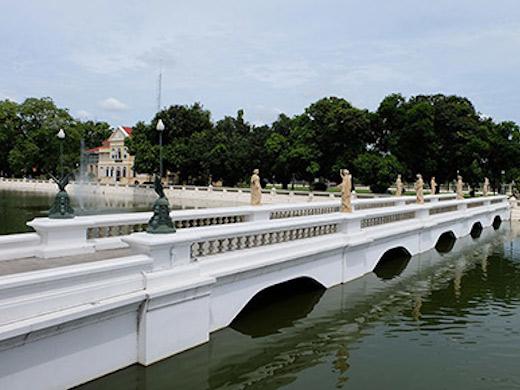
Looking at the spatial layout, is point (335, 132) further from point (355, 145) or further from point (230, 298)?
point (230, 298)

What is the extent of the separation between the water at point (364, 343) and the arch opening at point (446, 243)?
18.3ft

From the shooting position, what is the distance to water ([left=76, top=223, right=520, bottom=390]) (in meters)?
6.53

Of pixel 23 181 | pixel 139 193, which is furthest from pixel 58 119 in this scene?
pixel 139 193

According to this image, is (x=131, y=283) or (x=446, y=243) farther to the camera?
(x=446, y=243)

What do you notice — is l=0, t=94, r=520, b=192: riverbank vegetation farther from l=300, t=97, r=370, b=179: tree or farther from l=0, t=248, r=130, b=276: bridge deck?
l=0, t=248, r=130, b=276: bridge deck

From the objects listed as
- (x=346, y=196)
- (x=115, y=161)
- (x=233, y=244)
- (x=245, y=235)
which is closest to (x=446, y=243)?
(x=346, y=196)

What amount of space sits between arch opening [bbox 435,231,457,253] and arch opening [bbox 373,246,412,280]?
2.78 meters

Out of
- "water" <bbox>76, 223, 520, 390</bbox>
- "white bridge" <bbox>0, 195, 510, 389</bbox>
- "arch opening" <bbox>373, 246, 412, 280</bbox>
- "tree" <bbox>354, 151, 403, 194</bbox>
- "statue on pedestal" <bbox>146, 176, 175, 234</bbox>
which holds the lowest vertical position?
"water" <bbox>76, 223, 520, 390</bbox>

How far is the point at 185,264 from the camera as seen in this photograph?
665cm

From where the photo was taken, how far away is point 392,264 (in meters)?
15.2

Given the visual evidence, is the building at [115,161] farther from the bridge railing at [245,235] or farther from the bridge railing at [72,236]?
the bridge railing at [72,236]

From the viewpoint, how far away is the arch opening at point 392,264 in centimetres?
1371

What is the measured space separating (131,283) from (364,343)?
4.71m

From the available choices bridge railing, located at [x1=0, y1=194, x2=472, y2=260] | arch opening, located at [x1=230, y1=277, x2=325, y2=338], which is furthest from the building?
bridge railing, located at [x1=0, y1=194, x2=472, y2=260]
